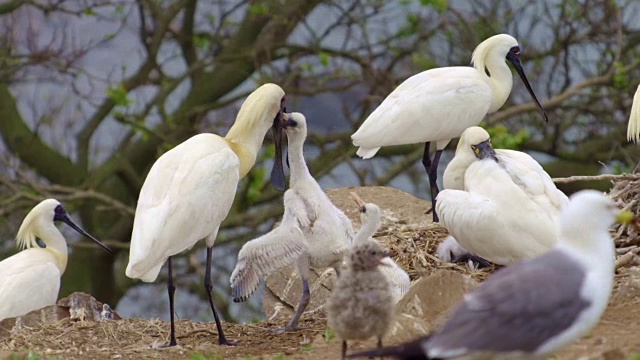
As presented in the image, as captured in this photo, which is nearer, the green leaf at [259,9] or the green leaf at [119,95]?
the green leaf at [119,95]

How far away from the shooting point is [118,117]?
1374 centimetres

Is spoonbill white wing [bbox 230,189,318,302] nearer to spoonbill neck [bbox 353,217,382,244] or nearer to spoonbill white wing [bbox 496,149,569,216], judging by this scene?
spoonbill neck [bbox 353,217,382,244]

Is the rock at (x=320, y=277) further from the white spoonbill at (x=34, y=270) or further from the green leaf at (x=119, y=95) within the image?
the green leaf at (x=119, y=95)

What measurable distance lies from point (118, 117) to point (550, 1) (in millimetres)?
5074

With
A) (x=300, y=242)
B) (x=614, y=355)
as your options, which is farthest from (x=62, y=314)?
(x=614, y=355)

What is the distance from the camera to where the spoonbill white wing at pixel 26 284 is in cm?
994

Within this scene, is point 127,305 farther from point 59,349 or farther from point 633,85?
point 59,349

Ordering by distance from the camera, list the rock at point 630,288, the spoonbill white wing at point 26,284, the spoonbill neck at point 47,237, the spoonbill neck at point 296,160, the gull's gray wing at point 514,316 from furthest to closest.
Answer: the spoonbill neck at point 47,237
the spoonbill white wing at point 26,284
the spoonbill neck at point 296,160
the rock at point 630,288
the gull's gray wing at point 514,316

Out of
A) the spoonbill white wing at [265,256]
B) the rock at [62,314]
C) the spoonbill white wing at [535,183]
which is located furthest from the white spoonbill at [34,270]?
the spoonbill white wing at [535,183]

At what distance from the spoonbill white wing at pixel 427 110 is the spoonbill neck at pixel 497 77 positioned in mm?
345

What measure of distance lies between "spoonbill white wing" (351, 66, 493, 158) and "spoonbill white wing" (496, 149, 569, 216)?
1.48m

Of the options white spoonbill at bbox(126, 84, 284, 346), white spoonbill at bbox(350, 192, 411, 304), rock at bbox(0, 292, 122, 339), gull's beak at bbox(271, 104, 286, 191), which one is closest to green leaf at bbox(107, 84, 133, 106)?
gull's beak at bbox(271, 104, 286, 191)

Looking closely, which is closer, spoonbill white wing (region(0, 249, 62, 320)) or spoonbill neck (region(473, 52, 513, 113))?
spoonbill white wing (region(0, 249, 62, 320))

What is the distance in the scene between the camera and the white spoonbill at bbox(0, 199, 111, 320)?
9.98m
